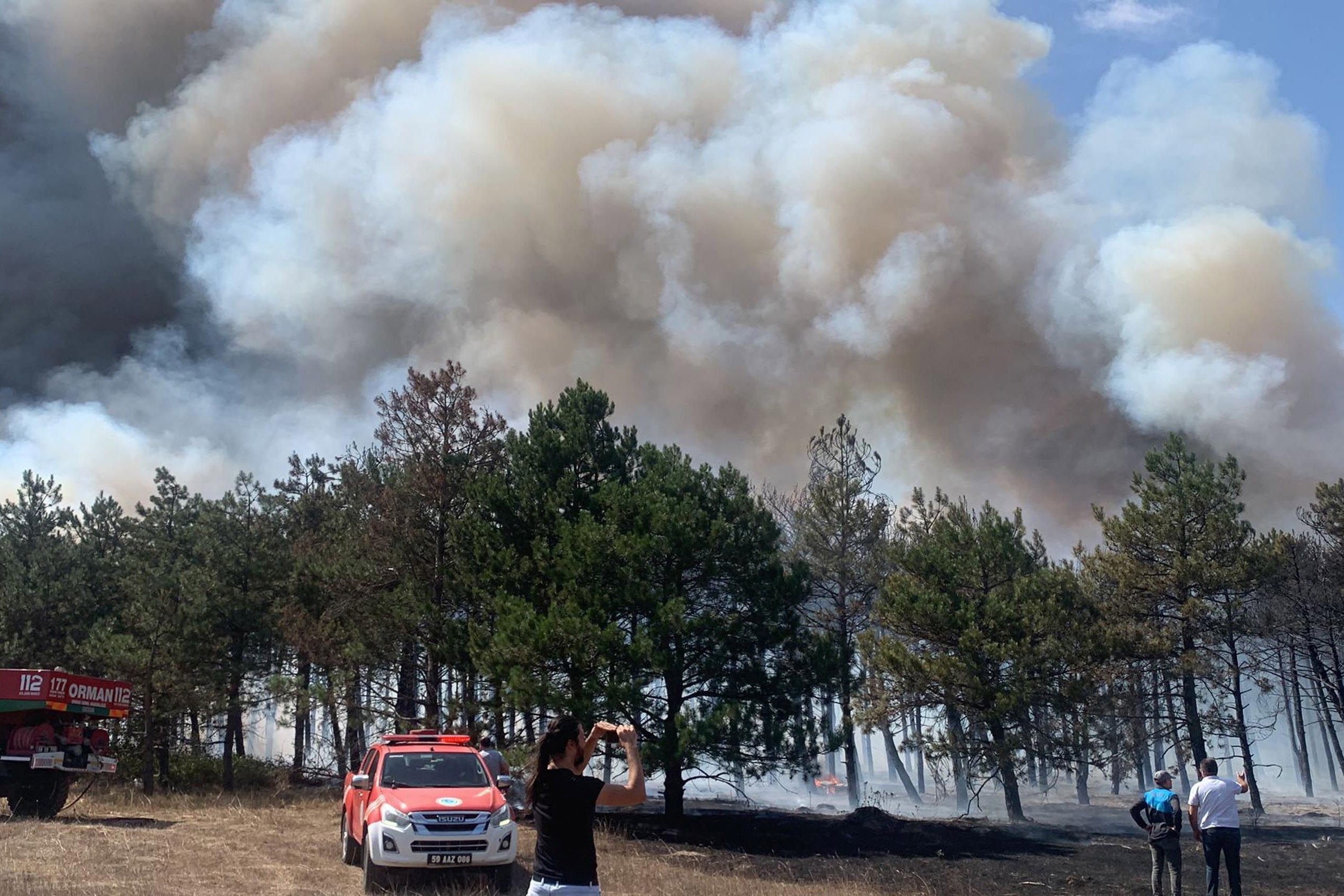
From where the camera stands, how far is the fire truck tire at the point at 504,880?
38.0 ft

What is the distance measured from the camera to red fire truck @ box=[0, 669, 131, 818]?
17.6 meters

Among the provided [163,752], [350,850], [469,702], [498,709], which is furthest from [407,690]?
[350,850]

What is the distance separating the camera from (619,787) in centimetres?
472

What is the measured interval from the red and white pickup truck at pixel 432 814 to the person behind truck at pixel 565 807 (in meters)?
7.20

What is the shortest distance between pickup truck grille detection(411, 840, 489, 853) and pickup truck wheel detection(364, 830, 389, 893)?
553mm

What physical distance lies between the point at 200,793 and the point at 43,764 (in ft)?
36.0

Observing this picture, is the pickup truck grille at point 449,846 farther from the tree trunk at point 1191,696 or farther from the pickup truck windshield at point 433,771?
the tree trunk at point 1191,696

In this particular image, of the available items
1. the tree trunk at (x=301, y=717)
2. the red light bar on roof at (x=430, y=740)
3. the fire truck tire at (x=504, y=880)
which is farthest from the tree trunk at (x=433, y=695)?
the fire truck tire at (x=504, y=880)

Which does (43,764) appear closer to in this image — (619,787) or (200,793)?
(200,793)

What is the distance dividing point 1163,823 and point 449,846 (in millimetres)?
8830

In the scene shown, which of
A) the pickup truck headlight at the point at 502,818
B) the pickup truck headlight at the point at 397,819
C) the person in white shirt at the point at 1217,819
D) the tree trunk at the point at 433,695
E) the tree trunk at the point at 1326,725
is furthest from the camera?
the tree trunk at the point at 1326,725

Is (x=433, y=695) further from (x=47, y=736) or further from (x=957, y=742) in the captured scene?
(x=957, y=742)

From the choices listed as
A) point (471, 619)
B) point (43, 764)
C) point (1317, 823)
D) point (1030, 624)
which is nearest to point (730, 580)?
point (471, 619)

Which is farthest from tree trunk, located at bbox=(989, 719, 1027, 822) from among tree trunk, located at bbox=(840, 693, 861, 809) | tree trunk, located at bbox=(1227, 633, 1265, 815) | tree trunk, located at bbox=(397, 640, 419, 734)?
tree trunk, located at bbox=(397, 640, 419, 734)
